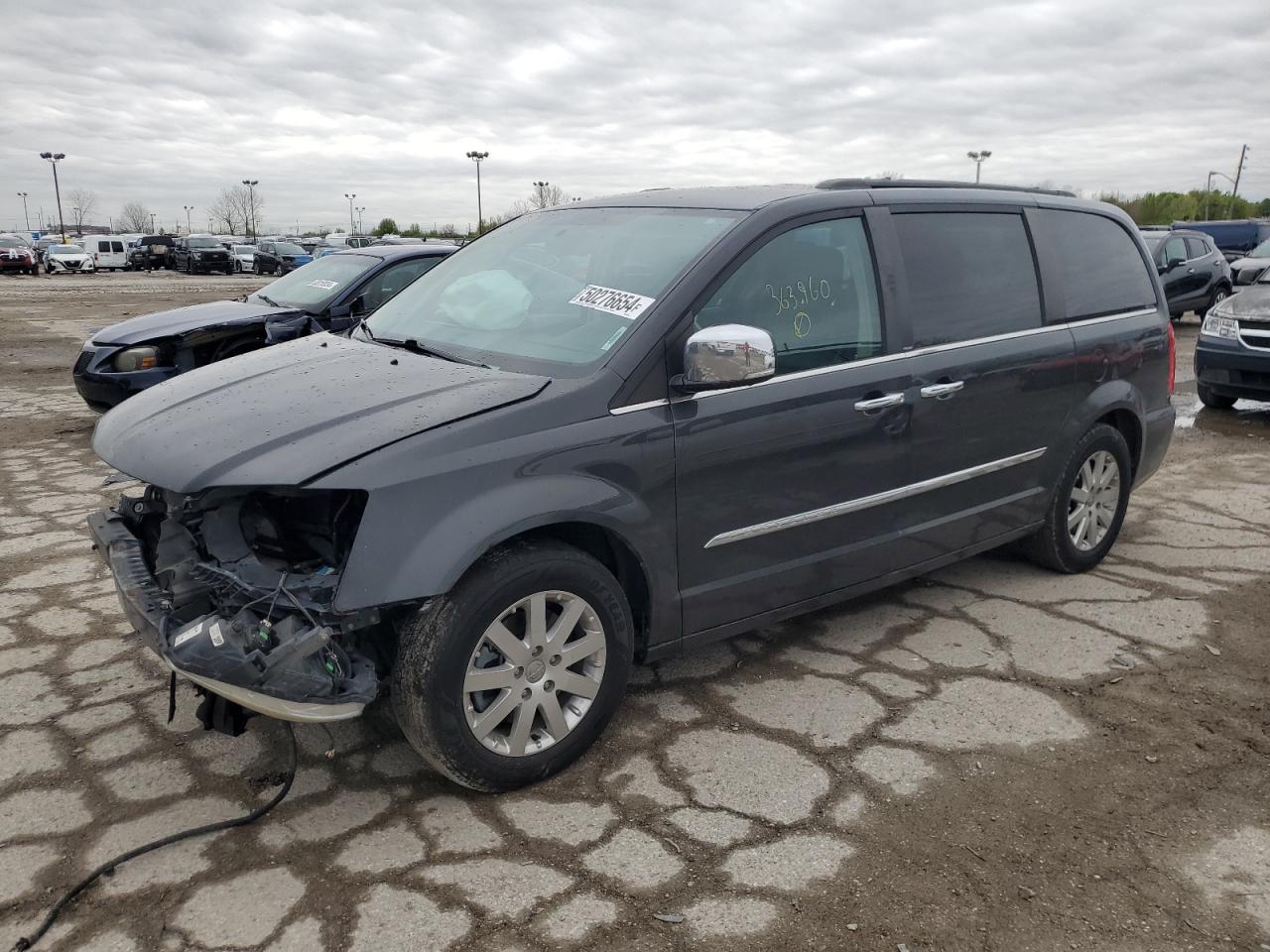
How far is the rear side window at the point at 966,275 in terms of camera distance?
3.81 m

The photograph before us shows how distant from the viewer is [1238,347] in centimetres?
858

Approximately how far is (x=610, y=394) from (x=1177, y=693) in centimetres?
237

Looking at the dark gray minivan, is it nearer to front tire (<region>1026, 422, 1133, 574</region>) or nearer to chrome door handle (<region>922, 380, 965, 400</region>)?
chrome door handle (<region>922, 380, 965, 400</region>)

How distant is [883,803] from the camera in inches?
114

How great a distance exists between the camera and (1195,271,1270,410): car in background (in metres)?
8.48

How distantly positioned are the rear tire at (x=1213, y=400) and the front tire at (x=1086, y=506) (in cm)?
524

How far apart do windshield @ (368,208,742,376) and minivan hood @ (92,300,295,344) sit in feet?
11.2

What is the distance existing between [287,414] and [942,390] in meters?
2.35

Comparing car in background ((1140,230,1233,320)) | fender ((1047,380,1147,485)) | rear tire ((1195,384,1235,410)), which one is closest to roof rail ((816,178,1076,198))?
fender ((1047,380,1147,485))

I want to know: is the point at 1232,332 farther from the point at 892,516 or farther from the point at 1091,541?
the point at 892,516

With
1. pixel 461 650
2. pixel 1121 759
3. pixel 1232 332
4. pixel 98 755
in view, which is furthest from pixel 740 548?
pixel 1232 332

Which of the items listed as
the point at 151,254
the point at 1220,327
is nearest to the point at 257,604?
the point at 1220,327

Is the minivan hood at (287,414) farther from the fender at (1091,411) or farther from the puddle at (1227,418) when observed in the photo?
the puddle at (1227,418)

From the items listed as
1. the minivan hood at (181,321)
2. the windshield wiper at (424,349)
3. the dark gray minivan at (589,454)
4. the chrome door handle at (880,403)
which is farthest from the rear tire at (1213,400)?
the windshield wiper at (424,349)
